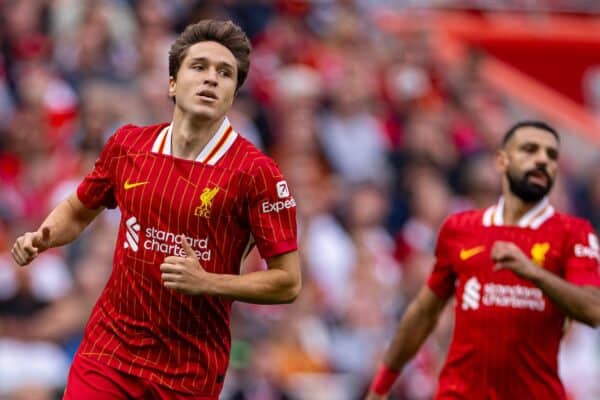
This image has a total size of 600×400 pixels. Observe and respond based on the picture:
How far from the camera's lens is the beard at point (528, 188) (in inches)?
287

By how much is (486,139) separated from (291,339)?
4878 mm

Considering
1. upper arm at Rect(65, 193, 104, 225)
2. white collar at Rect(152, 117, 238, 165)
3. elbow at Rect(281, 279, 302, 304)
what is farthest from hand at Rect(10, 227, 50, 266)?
elbow at Rect(281, 279, 302, 304)

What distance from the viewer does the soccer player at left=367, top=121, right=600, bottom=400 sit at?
7059 millimetres

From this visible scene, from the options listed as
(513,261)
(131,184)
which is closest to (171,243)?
(131,184)

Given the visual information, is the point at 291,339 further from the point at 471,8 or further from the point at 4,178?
the point at 471,8

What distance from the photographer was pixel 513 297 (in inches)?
280

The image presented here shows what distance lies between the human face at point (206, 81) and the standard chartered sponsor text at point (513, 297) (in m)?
1.87

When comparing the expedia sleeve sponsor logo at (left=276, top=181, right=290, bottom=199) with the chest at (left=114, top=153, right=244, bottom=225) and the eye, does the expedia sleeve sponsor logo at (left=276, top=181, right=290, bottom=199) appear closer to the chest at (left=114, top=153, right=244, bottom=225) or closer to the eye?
the chest at (left=114, top=153, right=244, bottom=225)

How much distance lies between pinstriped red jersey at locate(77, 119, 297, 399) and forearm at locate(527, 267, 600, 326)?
4.53 feet

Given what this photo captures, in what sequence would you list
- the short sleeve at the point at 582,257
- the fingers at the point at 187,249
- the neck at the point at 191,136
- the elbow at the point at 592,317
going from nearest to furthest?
the fingers at the point at 187,249 < the neck at the point at 191,136 < the elbow at the point at 592,317 < the short sleeve at the point at 582,257

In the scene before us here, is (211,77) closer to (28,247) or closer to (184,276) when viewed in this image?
(184,276)

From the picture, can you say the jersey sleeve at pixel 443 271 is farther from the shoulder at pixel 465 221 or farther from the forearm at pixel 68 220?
the forearm at pixel 68 220

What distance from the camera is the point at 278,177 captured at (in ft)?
19.7

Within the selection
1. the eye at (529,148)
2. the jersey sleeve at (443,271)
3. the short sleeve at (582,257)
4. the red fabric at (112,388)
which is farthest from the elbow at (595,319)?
the red fabric at (112,388)
